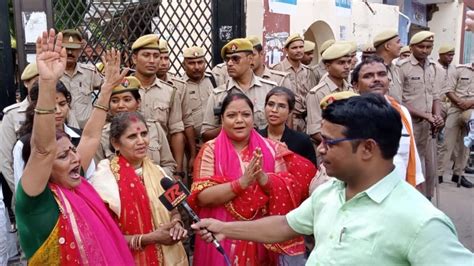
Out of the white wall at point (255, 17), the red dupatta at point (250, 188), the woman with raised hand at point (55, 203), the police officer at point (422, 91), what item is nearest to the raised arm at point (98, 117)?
the woman with raised hand at point (55, 203)

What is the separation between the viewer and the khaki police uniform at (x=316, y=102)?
4070 mm

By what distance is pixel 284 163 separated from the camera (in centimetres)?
316

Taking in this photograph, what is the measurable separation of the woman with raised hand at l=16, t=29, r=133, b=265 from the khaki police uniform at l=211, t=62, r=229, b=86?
305 cm

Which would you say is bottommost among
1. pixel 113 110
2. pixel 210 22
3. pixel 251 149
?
pixel 251 149

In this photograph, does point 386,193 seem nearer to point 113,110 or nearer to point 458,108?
point 113,110

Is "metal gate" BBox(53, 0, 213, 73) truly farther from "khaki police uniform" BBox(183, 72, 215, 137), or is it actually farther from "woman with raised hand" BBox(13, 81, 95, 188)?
"woman with raised hand" BBox(13, 81, 95, 188)

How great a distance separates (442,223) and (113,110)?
246cm

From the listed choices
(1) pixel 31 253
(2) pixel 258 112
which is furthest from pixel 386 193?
(2) pixel 258 112

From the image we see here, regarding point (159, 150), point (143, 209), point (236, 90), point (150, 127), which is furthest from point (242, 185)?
point (236, 90)

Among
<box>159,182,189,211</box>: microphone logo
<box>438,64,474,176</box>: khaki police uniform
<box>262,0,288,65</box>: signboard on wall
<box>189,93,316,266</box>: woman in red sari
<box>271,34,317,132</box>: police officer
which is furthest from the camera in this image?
<box>262,0,288,65</box>: signboard on wall

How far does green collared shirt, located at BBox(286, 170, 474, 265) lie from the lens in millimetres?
1351

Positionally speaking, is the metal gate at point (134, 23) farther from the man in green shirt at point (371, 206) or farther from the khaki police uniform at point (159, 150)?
the man in green shirt at point (371, 206)

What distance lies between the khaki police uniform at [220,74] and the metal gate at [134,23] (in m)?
0.49

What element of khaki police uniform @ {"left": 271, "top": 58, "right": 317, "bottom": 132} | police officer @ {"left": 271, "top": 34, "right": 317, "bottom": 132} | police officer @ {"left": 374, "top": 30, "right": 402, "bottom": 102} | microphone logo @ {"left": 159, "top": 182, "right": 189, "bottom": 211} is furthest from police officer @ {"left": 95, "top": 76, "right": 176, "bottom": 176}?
police officer @ {"left": 374, "top": 30, "right": 402, "bottom": 102}
